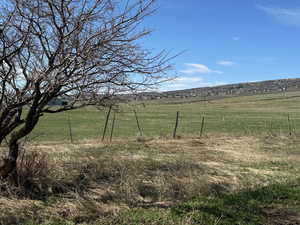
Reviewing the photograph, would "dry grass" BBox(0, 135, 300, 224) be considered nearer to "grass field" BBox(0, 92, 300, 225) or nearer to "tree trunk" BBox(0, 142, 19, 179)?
"grass field" BBox(0, 92, 300, 225)

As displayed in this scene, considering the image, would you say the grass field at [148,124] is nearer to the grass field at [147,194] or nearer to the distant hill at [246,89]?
the grass field at [147,194]

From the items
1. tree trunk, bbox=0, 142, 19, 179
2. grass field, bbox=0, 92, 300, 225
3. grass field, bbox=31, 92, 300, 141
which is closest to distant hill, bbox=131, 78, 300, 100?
grass field, bbox=31, 92, 300, 141

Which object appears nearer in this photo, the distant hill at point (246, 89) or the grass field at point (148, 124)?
the grass field at point (148, 124)

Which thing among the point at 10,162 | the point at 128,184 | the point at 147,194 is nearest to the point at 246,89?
the point at 147,194

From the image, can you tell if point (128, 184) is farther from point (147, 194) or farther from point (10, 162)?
point (10, 162)

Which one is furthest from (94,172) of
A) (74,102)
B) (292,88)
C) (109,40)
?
(292,88)

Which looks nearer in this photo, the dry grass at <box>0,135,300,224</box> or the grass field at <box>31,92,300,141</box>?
the dry grass at <box>0,135,300,224</box>

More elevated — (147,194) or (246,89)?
(246,89)

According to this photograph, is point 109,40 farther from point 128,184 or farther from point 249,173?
point 249,173

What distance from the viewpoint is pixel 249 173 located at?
7.53 m

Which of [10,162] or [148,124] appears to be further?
[148,124]

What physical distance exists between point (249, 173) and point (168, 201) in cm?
317

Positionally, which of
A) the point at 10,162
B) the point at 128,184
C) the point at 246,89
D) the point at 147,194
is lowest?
the point at 147,194

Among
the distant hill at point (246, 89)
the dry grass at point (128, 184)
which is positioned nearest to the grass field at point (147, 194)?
the dry grass at point (128, 184)
